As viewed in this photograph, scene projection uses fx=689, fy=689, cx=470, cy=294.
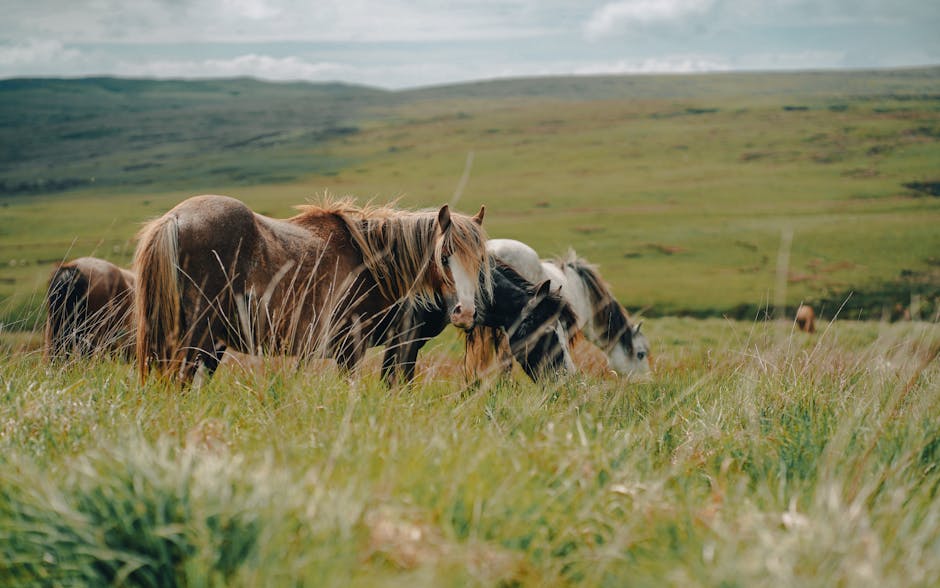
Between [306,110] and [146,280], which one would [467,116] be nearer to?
[306,110]

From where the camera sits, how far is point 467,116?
139500 millimetres

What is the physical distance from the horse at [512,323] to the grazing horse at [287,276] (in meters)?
0.26

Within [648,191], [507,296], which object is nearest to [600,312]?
[507,296]

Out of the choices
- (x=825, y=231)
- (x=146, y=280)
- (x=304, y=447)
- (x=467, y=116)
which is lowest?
(x=825, y=231)

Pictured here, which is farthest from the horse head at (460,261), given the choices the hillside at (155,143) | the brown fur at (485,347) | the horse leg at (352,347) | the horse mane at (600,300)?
the hillside at (155,143)

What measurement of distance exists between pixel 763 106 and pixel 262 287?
133527mm

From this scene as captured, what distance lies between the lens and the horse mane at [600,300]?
10.8 m

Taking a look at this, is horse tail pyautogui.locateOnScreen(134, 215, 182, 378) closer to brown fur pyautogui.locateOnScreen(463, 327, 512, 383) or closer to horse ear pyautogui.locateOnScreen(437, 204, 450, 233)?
horse ear pyautogui.locateOnScreen(437, 204, 450, 233)

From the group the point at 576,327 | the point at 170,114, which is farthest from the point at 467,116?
the point at 576,327

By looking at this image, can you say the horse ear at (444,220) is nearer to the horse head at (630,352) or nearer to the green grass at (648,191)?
the green grass at (648,191)

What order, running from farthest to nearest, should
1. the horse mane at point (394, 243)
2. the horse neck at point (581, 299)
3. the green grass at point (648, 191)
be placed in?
the green grass at point (648, 191)
the horse neck at point (581, 299)
the horse mane at point (394, 243)

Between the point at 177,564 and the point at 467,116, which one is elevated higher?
the point at 467,116

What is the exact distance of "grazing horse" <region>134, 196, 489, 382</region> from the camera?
5562mm

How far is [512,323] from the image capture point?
7328 mm
